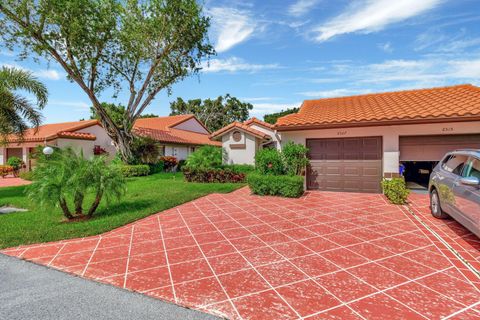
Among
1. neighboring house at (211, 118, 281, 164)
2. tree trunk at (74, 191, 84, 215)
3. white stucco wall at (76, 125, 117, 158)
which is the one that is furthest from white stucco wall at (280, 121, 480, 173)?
white stucco wall at (76, 125, 117, 158)

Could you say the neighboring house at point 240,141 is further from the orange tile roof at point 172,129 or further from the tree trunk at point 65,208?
the tree trunk at point 65,208

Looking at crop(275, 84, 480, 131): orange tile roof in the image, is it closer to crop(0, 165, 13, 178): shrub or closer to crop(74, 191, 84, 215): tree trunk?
crop(74, 191, 84, 215): tree trunk

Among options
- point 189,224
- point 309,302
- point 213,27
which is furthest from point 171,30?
point 309,302

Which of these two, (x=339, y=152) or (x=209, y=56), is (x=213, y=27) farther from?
(x=339, y=152)

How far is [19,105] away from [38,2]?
6665 mm

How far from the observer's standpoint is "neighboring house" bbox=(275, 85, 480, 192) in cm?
891

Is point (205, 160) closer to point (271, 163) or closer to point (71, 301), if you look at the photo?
point (271, 163)

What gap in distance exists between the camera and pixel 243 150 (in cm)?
1659

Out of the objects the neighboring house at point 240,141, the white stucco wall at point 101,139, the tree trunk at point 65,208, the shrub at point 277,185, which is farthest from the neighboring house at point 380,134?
the white stucco wall at point 101,139

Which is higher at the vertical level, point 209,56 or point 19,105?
point 209,56

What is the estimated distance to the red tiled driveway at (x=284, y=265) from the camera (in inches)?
111

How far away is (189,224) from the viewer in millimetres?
6238

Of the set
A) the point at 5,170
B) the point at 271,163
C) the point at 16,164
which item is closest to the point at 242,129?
the point at 271,163

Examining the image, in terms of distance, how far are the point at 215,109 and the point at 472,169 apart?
4642cm
